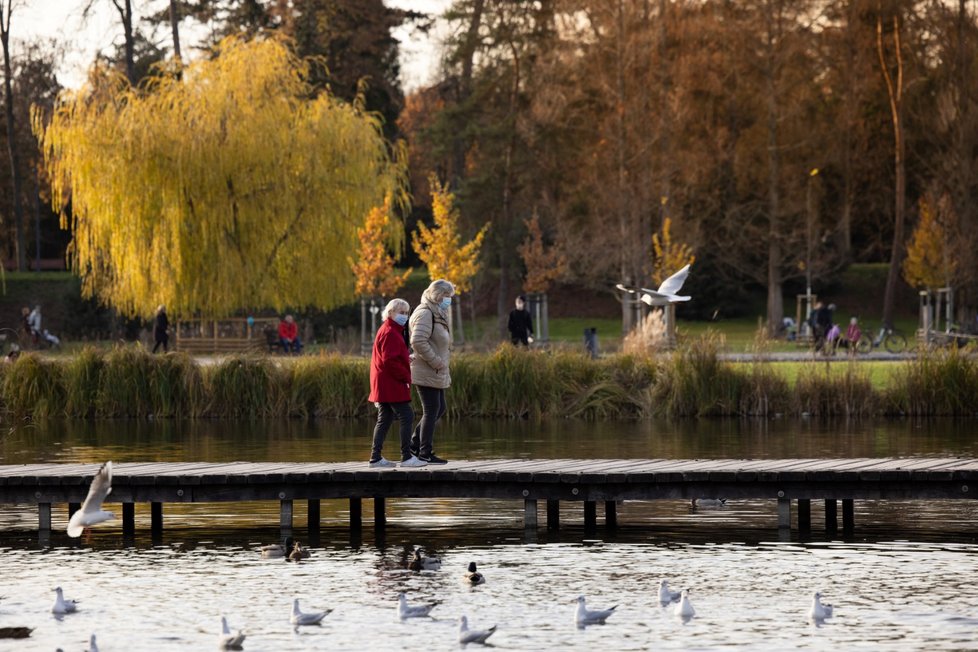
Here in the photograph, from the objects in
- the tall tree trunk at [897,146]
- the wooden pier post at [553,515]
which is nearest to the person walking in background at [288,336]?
the tall tree trunk at [897,146]

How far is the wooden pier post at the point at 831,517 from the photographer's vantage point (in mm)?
17280

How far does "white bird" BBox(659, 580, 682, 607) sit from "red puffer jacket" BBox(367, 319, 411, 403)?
14.1 feet

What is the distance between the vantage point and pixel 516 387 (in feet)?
102

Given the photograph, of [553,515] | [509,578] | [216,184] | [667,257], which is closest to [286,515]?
[553,515]

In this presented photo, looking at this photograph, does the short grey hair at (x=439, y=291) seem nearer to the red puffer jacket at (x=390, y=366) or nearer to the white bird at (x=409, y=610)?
the red puffer jacket at (x=390, y=366)

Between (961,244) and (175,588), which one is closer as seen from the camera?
(175,588)

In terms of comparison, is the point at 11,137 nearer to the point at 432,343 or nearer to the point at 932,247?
the point at 932,247

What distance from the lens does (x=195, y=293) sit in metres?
42.8

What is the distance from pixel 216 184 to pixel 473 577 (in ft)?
98.4

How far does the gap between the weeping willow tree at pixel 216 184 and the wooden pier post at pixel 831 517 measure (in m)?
27.3

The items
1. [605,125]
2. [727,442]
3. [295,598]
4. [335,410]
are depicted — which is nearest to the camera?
[295,598]

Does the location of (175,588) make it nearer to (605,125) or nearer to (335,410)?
(335,410)

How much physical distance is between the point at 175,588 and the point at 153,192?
2901 centimetres

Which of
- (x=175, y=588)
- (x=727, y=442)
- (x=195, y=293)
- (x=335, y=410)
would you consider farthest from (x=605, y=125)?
(x=175, y=588)
